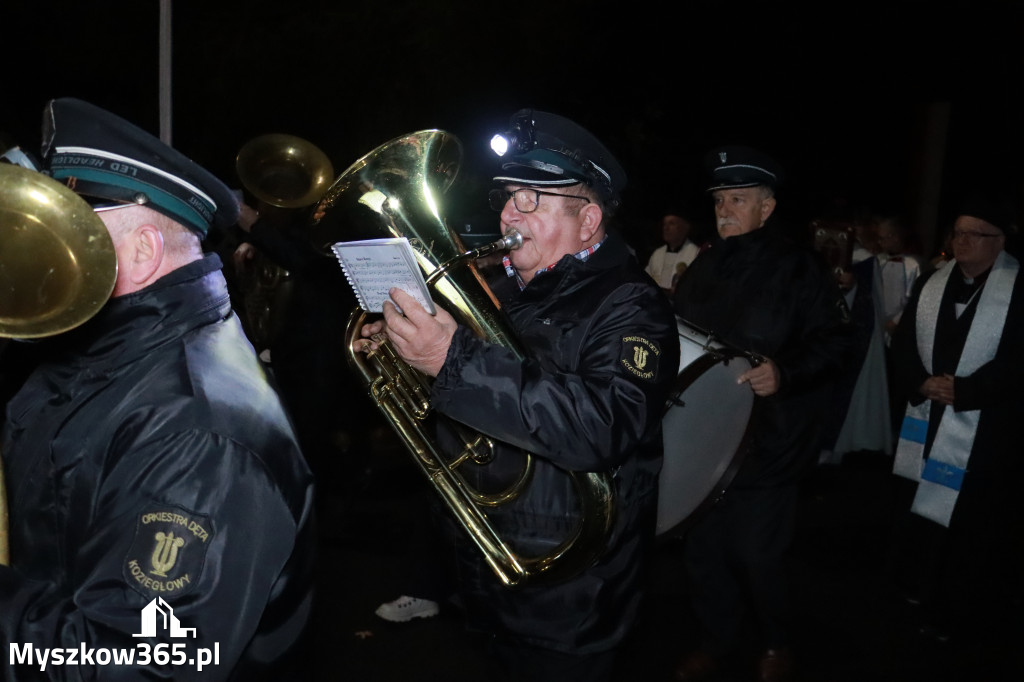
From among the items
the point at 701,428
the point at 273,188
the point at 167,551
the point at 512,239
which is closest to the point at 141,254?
A: the point at 167,551

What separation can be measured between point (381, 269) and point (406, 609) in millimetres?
2743

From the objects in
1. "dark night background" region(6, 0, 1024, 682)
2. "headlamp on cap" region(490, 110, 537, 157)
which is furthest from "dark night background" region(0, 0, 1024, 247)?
"headlamp on cap" region(490, 110, 537, 157)

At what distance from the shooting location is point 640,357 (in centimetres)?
228

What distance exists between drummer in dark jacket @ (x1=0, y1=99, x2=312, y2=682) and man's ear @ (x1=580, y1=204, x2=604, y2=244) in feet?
3.31

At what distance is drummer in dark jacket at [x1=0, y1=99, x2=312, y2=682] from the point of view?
4.88 ft

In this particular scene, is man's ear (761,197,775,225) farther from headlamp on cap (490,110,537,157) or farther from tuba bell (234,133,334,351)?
tuba bell (234,133,334,351)

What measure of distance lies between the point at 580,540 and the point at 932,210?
12.2 metres

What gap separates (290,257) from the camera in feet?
16.7

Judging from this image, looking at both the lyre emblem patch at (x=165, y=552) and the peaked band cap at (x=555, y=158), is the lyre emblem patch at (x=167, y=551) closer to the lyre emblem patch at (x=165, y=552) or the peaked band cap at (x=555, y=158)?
the lyre emblem patch at (x=165, y=552)

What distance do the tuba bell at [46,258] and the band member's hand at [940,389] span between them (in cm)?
384

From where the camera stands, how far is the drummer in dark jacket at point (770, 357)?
3.77 m

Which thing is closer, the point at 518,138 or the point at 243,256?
the point at 518,138

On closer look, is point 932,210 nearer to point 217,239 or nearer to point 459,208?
point 459,208

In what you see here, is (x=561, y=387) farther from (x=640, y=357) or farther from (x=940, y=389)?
(x=940, y=389)
